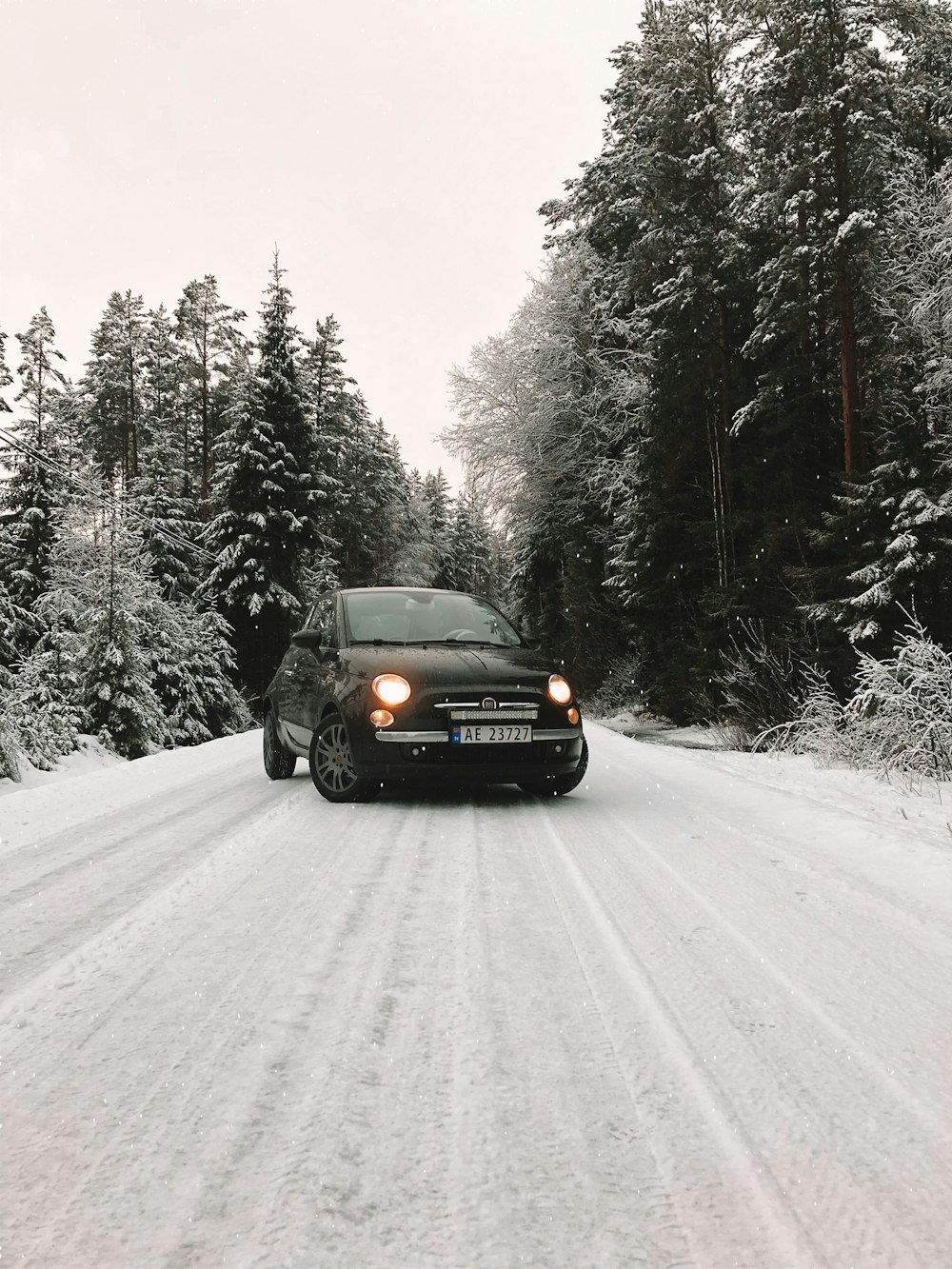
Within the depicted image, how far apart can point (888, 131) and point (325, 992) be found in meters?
19.4

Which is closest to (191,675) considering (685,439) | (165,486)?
(685,439)

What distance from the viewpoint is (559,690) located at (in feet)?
21.0

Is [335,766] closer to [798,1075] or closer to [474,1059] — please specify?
[474,1059]

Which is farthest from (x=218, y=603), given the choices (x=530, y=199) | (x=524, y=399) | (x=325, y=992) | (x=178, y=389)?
(x=325, y=992)

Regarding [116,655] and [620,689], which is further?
[620,689]

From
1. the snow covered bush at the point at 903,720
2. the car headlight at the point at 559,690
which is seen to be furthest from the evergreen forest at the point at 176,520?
the snow covered bush at the point at 903,720

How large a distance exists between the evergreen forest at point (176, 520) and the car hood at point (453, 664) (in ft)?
16.3

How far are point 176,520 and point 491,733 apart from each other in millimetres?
27274

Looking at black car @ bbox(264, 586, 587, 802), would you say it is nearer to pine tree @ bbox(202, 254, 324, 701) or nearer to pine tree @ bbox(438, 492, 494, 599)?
pine tree @ bbox(202, 254, 324, 701)

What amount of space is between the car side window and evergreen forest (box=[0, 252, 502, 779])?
12.2 feet

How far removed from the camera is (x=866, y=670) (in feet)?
27.3

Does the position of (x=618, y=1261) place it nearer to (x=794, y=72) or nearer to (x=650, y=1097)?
(x=650, y=1097)

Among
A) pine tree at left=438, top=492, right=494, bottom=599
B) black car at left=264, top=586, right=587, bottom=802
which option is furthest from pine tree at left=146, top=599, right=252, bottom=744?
pine tree at left=438, top=492, right=494, bottom=599

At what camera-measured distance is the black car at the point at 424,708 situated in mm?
5938
